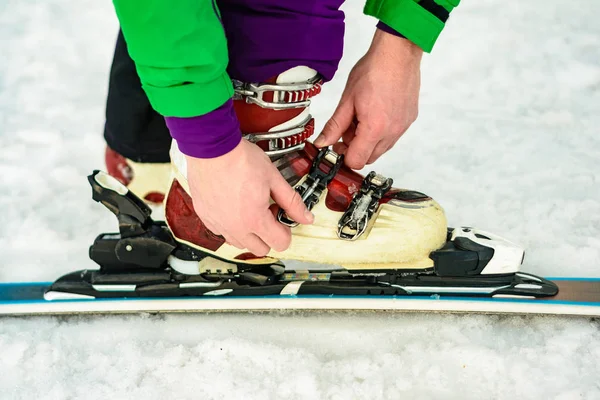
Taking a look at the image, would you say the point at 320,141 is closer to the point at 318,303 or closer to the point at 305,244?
the point at 305,244

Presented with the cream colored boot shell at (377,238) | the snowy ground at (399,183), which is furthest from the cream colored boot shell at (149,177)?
the cream colored boot shell at (377,238)

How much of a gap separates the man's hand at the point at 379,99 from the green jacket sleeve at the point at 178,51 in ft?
1.16

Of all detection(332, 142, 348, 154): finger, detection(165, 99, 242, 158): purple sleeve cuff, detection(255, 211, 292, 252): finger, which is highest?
detection(332, 142, 348, 154): finger

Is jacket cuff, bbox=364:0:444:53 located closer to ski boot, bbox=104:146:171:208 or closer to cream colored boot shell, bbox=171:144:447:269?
cream colored boot shell, bbox=171:144:447:269

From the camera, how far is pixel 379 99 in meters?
1.03

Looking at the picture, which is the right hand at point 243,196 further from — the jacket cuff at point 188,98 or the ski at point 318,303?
the ski at point 318,303

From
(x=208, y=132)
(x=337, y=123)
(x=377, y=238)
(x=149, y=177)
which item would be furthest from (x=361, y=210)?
(x=149, y=177)

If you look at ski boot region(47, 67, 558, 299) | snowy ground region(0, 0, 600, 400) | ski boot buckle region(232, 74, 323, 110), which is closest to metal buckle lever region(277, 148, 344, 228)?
ski boot region(47, 67, 558, 299)

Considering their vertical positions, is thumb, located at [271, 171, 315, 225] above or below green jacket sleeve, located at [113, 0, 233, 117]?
below

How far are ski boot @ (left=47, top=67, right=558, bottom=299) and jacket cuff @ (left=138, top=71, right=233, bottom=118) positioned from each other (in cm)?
22

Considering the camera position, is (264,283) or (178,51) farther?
(264,283)

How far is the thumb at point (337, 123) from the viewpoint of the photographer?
3.59ft

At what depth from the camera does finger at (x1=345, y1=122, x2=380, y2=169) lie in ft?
3.50

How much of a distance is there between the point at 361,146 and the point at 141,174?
24.6 inches
